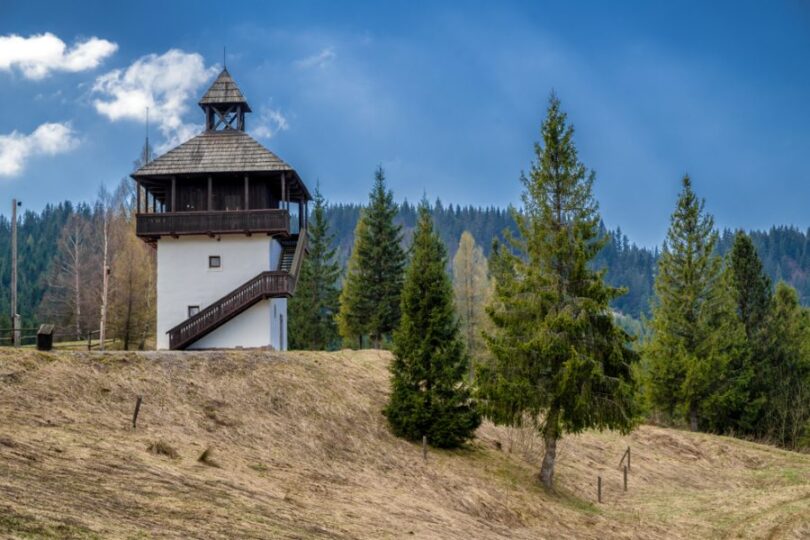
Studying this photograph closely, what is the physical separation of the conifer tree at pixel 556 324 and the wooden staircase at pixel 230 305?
1227cm

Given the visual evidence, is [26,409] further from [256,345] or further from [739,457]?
[739,457]

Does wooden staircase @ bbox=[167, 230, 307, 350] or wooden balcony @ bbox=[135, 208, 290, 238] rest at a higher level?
wooden balcony @ bbox=[135, 208, 290, 238]

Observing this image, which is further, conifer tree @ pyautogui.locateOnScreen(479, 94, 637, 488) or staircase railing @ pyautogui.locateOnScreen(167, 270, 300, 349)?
staircase railing @ pyautogui.locateOnScreen(167, 270, 300, 349)

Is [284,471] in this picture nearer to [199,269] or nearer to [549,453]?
[549,453]

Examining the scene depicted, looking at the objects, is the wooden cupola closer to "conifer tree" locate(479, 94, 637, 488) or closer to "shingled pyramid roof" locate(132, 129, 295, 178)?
"shingled pyramid roof" locate(132, 129, 295, 178)

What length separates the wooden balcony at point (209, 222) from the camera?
3416 centimetres

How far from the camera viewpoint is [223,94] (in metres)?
38.2

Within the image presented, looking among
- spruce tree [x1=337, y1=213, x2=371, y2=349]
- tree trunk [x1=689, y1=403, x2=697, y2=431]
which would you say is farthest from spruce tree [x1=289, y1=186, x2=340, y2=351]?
tree trunk [x1=689, y1=403, x2=697, y2=431]

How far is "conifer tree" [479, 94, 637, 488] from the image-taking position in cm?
2356

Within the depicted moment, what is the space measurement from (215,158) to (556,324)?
19.6m

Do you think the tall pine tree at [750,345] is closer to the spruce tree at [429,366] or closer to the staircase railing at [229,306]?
the spruce tree at [429,366]

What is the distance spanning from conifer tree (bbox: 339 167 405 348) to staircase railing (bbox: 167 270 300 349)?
644 inches

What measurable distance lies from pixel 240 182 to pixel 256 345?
796 centimetres

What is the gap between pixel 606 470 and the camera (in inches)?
1179
